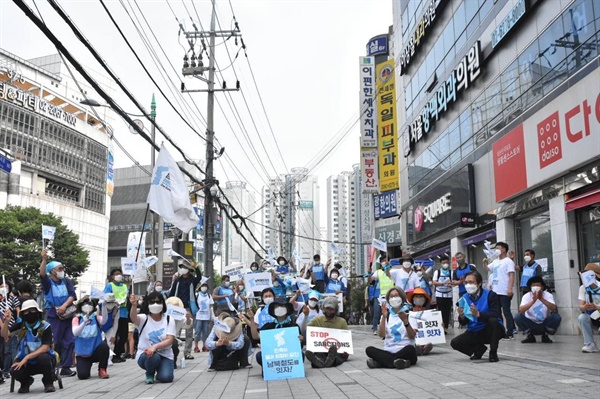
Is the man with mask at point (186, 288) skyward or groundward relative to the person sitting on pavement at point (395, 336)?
skyward

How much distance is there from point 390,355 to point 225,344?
2966 mm

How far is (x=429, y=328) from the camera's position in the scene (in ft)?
36.8

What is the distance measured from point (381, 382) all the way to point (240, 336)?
3.78m

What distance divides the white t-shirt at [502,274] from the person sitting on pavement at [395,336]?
4.19m

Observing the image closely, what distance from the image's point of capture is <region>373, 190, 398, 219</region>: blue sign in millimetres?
39250

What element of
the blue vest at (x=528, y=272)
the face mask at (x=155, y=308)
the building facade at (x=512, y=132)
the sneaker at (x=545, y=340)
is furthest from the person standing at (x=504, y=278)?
the face mask at (x=155, y=308)

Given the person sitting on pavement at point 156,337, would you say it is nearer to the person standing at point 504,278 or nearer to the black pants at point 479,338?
the black pants at point 479,338

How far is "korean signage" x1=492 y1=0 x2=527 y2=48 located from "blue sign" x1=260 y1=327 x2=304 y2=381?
1268cm

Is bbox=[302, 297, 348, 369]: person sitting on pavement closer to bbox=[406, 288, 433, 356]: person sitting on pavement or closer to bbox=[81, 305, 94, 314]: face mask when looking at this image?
bbox=[406, 288, 433, 356]: person sitting on pavement

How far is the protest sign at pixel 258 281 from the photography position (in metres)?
16.4

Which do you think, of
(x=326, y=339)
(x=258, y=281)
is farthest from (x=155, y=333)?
(x=258, y=281)

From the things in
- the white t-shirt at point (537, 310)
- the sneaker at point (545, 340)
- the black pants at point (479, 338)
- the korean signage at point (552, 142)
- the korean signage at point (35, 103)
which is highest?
the korean signage at point (35, 103)

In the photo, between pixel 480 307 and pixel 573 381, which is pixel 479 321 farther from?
pixel 573 381

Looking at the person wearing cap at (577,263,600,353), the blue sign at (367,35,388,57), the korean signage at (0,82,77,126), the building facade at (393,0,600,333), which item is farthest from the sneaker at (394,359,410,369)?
the korean signage at (0,82,77,126)
